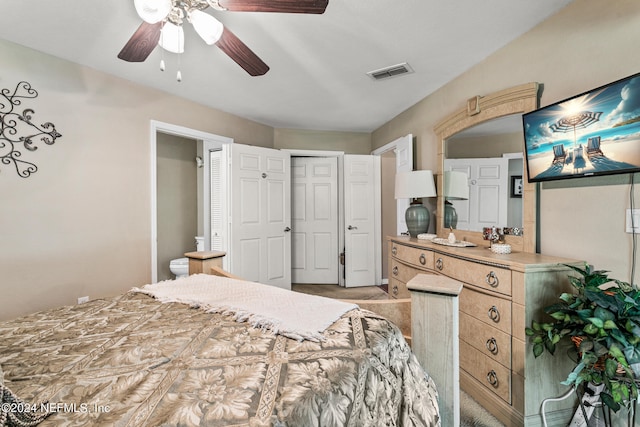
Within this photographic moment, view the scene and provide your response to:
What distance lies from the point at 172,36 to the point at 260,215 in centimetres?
256

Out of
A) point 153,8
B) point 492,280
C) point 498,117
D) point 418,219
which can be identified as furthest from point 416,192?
point 153,8

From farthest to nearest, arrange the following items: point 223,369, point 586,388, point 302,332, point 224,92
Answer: point 224,92 < point 586,388 < point 302,332 < point 223,369

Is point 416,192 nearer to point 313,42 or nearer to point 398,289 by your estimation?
point 398,289

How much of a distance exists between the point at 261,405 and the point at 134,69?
3.06 meters

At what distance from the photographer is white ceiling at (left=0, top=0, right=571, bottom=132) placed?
1810 mm

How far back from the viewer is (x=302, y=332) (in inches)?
38.7

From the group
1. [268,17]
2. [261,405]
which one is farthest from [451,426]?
[268,17]

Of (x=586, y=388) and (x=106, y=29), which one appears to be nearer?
(x=586, y=388)

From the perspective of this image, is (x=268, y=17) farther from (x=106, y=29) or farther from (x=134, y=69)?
(x=134, y=69)

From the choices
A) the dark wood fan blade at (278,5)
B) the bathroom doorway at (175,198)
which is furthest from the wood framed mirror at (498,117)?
the bathroom doorway at (175,198)

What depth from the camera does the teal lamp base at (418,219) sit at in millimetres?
2945

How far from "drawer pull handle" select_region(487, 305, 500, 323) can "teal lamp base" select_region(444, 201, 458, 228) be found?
42.8 inches

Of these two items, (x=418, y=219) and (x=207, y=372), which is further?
(x=418, y=219)

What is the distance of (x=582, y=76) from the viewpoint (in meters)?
1.66
